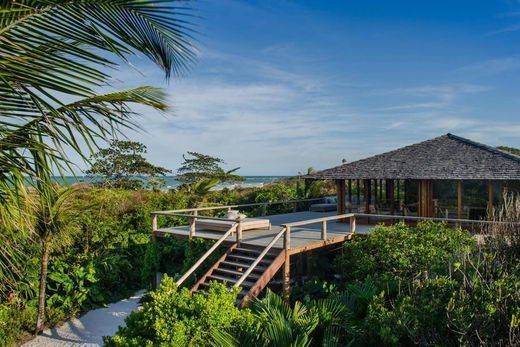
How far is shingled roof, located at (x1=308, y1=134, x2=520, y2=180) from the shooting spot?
43.7 ft

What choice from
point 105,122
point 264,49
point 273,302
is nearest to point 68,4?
point 105,122

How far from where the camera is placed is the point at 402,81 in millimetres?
17750

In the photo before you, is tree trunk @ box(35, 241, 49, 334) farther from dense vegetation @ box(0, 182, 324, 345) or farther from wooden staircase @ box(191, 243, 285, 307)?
wooden staircase @ box(191, 243, 285, 307)

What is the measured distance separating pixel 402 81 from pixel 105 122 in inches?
668

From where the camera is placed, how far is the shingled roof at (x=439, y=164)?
1332 cm

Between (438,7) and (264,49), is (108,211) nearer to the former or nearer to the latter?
(264,49)

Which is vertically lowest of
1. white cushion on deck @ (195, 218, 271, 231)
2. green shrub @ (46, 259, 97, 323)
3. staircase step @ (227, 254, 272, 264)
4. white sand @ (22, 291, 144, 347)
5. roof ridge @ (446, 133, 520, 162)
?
white sand @ (22, 291, 144, 347)

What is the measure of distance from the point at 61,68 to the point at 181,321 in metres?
Answer: 4.04

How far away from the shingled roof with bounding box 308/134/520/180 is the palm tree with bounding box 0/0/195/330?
41.5 ft

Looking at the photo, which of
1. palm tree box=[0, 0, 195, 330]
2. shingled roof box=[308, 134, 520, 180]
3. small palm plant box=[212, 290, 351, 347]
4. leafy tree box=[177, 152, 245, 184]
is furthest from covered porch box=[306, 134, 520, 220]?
leafy tree box=[177, 152, 245, 184]

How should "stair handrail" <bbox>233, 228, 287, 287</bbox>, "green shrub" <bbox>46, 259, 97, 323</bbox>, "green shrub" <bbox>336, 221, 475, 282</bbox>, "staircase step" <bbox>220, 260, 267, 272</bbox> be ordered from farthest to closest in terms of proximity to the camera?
"green shrub" <bbox>46, 259, 97, 323</bbox>
"staircase step" <bbox>220, 260, 267, 272</bbox>
"stair handrail" <bbox>233, 228, 287, 287</bbox>
"green shrub" <bbox>336, 221, 475, 282</bbox>

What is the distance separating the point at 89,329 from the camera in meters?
9.79

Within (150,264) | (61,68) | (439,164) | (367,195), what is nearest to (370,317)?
(61,68)

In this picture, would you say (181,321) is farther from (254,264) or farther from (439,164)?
(439,164)
